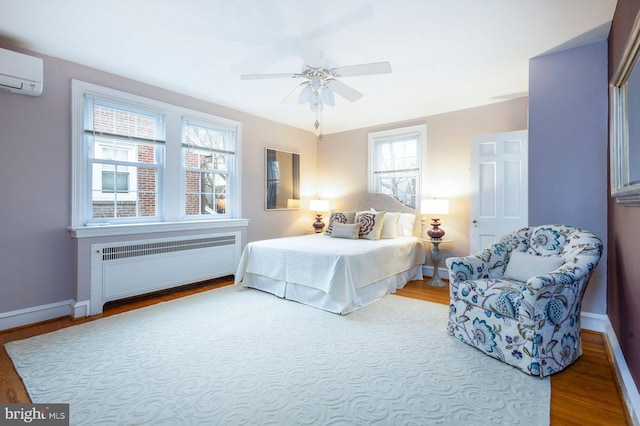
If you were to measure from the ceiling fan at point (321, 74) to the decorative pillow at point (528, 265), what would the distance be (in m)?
1.88

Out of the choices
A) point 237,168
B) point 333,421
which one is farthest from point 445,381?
point 237,168

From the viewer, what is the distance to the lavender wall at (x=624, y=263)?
173 centimetres

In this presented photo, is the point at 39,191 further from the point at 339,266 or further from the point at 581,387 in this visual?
the point at 581,387

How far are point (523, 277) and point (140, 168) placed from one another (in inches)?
163

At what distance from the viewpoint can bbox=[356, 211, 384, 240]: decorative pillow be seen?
14.1 feet

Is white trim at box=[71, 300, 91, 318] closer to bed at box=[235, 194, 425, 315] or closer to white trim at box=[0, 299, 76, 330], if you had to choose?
white trim at box=[0, 299, 76, 330]

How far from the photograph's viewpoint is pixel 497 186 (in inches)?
146

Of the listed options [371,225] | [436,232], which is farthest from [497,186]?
[371,225]

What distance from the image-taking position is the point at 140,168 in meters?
3.72

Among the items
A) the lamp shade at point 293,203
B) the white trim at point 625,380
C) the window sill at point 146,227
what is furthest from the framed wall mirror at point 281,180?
the white trim at point 625,380

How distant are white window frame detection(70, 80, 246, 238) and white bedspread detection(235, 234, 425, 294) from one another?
939 mm

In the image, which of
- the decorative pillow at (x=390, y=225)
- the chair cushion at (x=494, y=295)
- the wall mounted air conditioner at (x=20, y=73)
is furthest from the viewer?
Answer: the decorative pillow at (x=390, y=225)

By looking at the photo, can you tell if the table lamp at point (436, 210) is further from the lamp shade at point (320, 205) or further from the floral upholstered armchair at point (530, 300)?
the lamp shade at point (320, 205)

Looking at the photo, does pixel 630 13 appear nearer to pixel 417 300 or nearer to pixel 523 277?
pixel 523 277
